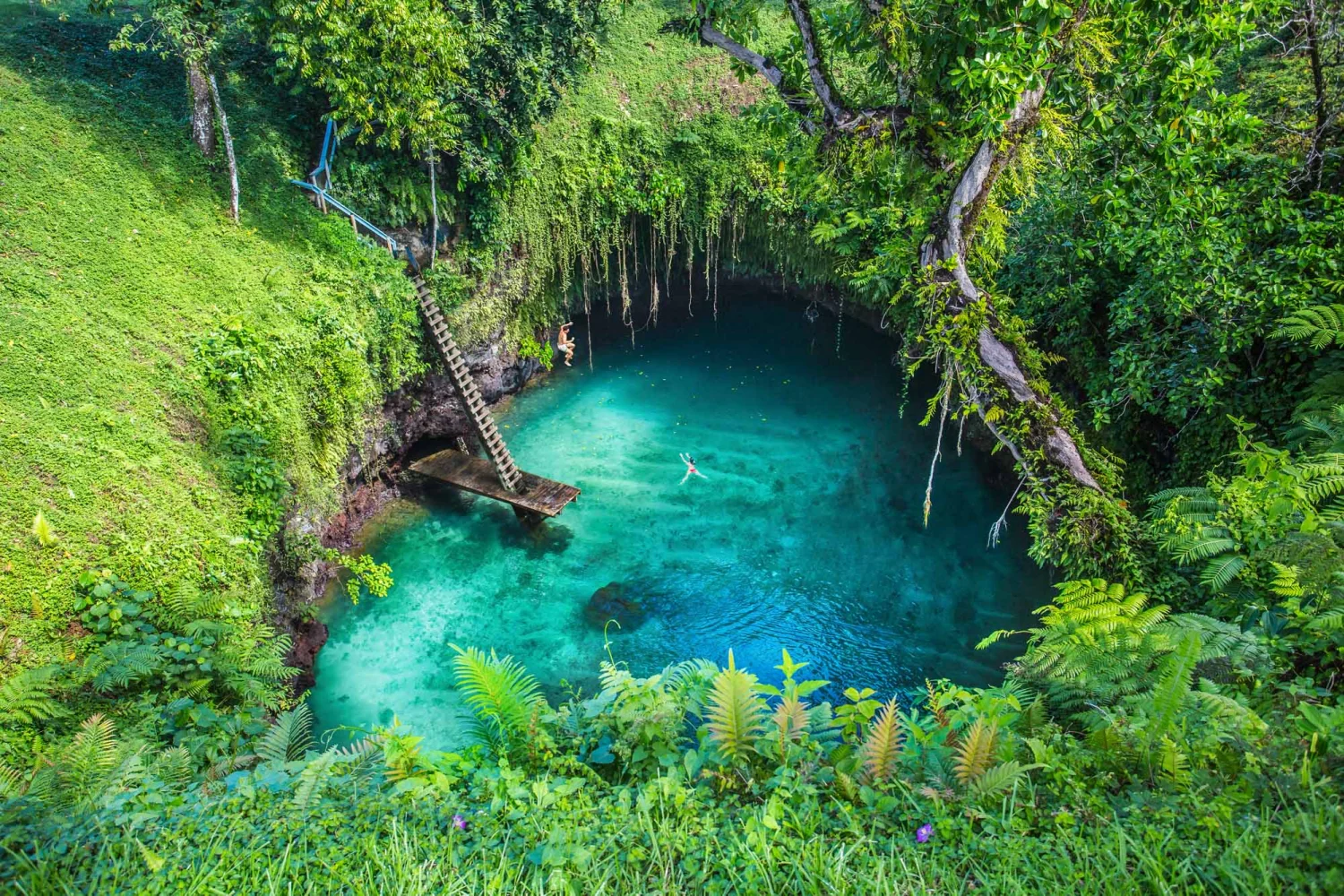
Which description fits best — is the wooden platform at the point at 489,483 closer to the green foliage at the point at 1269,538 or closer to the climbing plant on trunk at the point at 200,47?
the climbing plant on trunk at the point at 200,47

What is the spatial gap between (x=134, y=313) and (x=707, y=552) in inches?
290

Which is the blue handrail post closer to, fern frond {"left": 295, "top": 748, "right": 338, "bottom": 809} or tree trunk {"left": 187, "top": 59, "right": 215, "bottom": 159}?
tree trunk {"left": 187, "top": 59, "right": 215, "bottom": 159}

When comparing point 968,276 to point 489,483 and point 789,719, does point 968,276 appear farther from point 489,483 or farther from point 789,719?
point 489,483

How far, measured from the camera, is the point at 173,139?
31.6 ft

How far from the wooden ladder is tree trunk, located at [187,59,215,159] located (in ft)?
10.1

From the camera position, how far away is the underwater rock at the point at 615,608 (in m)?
9.09

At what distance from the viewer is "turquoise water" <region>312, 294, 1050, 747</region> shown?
8.59 metres

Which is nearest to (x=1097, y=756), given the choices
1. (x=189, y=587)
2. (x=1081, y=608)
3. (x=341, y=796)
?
(x=1081, y=608)

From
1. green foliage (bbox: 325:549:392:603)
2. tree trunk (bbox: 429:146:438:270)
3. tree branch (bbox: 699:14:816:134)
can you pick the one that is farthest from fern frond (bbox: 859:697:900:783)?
tree trunk (bbox: 429:146:438:270)

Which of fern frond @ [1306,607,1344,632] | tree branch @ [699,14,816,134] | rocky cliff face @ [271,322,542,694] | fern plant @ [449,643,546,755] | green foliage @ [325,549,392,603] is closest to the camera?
fern frond @ [1306,607,1344,632]

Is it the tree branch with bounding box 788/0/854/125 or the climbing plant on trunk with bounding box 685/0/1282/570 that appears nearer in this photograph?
the climbing plant on trunk with bounding box 685/0/1282/570

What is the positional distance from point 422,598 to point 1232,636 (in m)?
8.42

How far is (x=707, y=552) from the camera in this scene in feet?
33.2

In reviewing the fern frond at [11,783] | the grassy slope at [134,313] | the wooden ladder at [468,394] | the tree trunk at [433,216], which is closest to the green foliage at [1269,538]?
the fern frond at [11,783]
